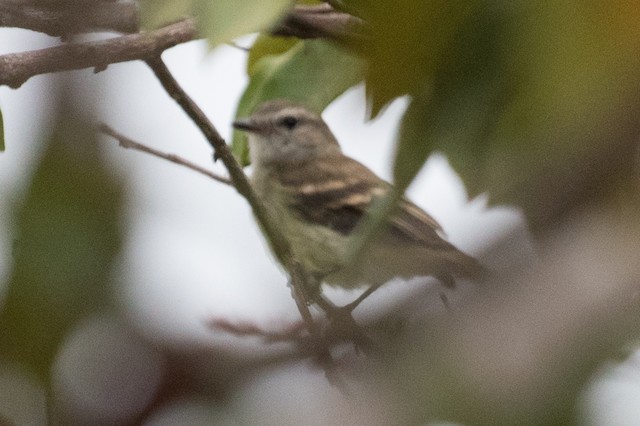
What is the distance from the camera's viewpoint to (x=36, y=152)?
3.11 ft

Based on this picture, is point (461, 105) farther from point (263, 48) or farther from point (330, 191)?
point (330, 191)

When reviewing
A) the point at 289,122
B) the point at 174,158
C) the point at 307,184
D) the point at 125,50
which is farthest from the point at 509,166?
the point at 289,122

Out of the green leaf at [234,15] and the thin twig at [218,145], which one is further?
the thin twig at [218,145]

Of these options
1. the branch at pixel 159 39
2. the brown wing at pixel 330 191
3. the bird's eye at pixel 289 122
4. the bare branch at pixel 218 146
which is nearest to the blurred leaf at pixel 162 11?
the branch at pixel 159 39

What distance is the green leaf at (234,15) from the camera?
2.06 ft

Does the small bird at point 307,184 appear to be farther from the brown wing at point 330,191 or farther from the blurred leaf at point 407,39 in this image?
the blurred leaf at point 407,39

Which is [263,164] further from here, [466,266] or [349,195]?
[466,266]

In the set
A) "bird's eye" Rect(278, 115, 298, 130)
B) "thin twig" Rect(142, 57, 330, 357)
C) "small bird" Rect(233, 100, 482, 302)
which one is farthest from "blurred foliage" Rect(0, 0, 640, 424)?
"bird's eye" Rect(278, 115, 298, 130)

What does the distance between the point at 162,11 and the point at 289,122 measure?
4.37 m

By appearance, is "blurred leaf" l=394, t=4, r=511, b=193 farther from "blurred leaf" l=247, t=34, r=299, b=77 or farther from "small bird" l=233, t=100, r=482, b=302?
"small bird" l=233, t=100, r=482, b=302

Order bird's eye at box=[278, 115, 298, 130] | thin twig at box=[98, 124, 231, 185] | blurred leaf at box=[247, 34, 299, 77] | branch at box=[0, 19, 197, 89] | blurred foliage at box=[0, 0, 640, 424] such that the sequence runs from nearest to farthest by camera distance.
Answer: blurred foliage at box=[0, 0, 640, 424]
thin twig at box=[98, 124, 231, 185]
branch at box=[0, 19, 197, 89]
blurred leaf at box=[247, 34, 299, 77]
bird's eye at box=[278, 115, 298, 130]

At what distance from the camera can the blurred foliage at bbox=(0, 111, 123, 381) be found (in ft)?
2.30

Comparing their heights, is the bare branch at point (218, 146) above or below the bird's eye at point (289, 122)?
above

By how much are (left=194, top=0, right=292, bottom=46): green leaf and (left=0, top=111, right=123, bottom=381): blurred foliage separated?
267mm
